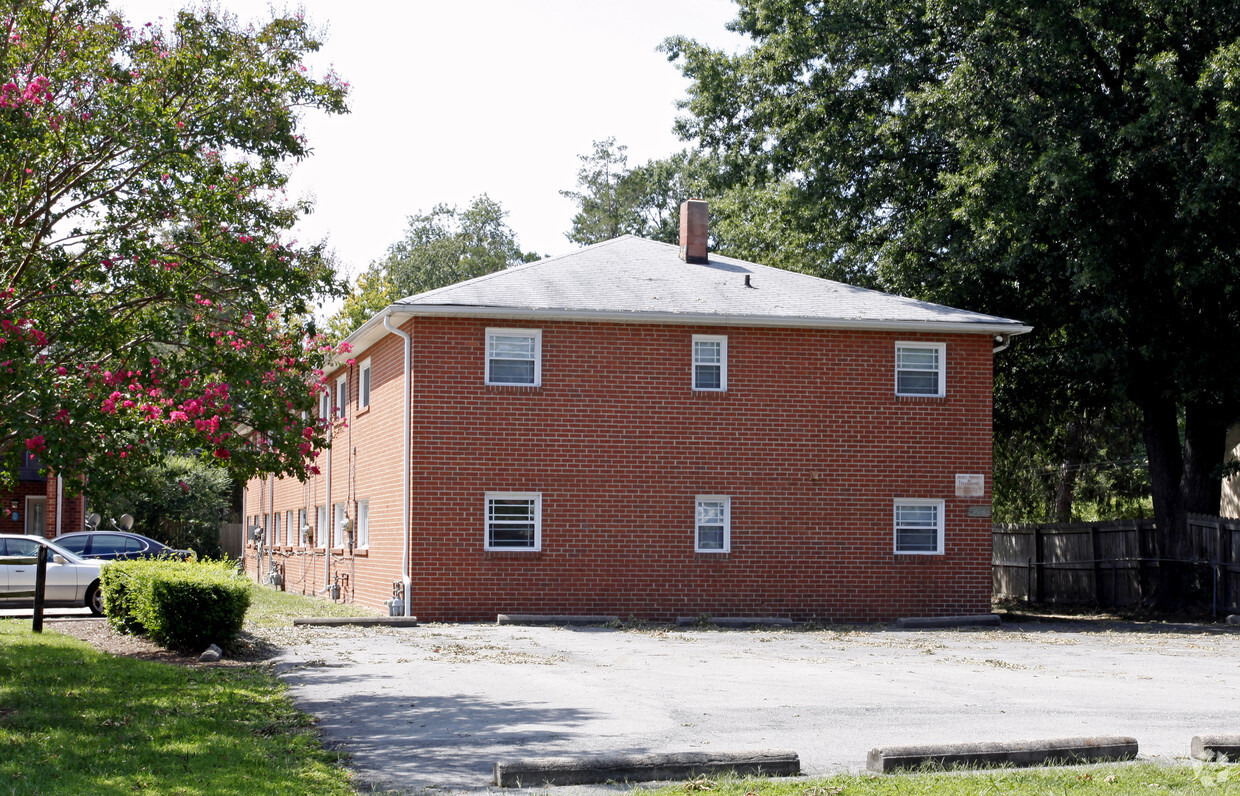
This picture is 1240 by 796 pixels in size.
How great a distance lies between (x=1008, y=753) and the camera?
8.57 metres

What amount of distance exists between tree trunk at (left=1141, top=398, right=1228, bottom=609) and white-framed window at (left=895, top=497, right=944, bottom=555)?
18.6ft

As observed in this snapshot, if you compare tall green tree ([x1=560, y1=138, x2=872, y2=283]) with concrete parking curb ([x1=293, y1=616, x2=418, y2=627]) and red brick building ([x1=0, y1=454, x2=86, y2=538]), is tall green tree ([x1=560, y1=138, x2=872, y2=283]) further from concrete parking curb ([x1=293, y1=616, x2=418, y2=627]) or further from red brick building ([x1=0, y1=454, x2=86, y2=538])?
red brick building ([x1=0, y1=454, x2=86, y2=538])

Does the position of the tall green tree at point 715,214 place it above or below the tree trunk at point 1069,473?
above

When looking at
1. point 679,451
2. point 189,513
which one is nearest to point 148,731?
point 679,451

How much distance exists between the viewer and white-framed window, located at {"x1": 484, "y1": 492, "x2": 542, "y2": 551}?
892 inches

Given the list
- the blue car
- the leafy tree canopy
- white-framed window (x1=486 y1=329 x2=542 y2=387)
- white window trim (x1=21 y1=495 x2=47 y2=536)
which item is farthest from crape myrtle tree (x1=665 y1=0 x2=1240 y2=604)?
the leafy tree canopy

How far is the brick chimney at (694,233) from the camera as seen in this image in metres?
27.4

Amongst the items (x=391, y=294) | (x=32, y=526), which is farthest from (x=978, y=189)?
(x=391, y=294)

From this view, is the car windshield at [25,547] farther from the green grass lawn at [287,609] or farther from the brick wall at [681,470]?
the brick wall at [681,470]

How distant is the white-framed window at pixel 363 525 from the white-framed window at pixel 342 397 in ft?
11.3

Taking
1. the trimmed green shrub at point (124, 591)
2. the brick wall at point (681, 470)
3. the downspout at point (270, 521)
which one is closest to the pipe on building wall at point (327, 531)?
the brick wall at point (681, 470)

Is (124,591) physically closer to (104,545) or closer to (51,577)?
(51,577)

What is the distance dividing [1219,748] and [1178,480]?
19.8 m

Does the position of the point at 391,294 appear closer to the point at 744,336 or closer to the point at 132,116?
the point at 744,336
